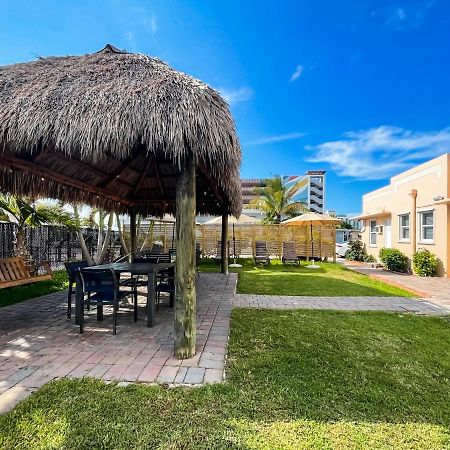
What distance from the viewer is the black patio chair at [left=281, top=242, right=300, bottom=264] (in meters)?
15.0

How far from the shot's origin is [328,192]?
4198 inches

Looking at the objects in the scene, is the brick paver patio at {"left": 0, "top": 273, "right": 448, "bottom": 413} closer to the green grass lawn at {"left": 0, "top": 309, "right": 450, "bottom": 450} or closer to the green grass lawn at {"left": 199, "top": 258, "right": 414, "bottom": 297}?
the green grass lawn at {"left": 0, "top": 309, "right": 450, "bottom": 450}

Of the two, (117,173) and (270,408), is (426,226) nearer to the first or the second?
(117,173)

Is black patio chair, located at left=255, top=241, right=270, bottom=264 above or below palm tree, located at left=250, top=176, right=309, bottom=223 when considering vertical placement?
below

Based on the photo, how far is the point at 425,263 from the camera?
39.1 ft

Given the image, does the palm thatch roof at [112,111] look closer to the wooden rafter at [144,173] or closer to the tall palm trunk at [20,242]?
the wooden rafter at [144,173]

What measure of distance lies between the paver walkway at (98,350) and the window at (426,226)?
34.6 feet

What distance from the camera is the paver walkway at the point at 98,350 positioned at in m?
3.34

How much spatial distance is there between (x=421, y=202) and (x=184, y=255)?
12.7 meters

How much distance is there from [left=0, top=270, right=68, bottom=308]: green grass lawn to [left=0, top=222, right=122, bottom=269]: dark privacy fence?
256cm

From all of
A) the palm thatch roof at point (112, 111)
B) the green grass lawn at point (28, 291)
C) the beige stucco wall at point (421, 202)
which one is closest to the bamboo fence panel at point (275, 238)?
the beige stucco wall at point (421, 202)

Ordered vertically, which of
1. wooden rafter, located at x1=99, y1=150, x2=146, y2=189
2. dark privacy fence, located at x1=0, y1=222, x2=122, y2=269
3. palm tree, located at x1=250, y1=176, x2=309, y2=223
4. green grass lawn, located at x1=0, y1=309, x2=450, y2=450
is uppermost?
palm tree, located at x1=250, y1=176, x2=309, y2=223

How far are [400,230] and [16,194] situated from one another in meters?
15.8

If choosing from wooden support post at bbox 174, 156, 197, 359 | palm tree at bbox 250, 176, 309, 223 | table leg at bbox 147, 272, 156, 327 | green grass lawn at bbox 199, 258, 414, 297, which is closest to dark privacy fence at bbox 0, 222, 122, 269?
table leg at bbox 147, 272, 156, 327
